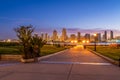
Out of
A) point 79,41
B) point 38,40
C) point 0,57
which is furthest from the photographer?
point 79,41

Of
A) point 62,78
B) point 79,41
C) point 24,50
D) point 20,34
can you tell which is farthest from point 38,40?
point 79,41

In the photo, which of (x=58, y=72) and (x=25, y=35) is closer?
(x=58, y=72)

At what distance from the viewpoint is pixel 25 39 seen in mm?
24422

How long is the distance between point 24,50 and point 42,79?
11.1 m

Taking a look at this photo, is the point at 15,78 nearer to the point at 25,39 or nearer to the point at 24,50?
the point at 24,50

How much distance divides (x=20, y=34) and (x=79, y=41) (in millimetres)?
151929

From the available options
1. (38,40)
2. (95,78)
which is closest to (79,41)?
(38,40)

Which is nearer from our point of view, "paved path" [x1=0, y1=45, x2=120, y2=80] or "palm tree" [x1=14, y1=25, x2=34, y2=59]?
"paved path" [x1=0, y1=45, x2=120, y2=80]

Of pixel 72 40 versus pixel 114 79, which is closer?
pixel 114 79

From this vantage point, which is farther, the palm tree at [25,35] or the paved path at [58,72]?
the palm tree at [25,35]

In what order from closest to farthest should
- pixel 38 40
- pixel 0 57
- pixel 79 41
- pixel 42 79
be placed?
pixel 42 79 < pixel 0 57 < pixel 38 40 < pixel 79 41

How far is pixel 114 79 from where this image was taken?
40.6 feet

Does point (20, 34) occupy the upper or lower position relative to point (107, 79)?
upper

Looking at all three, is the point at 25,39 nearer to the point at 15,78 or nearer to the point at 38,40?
the point at 38,40
